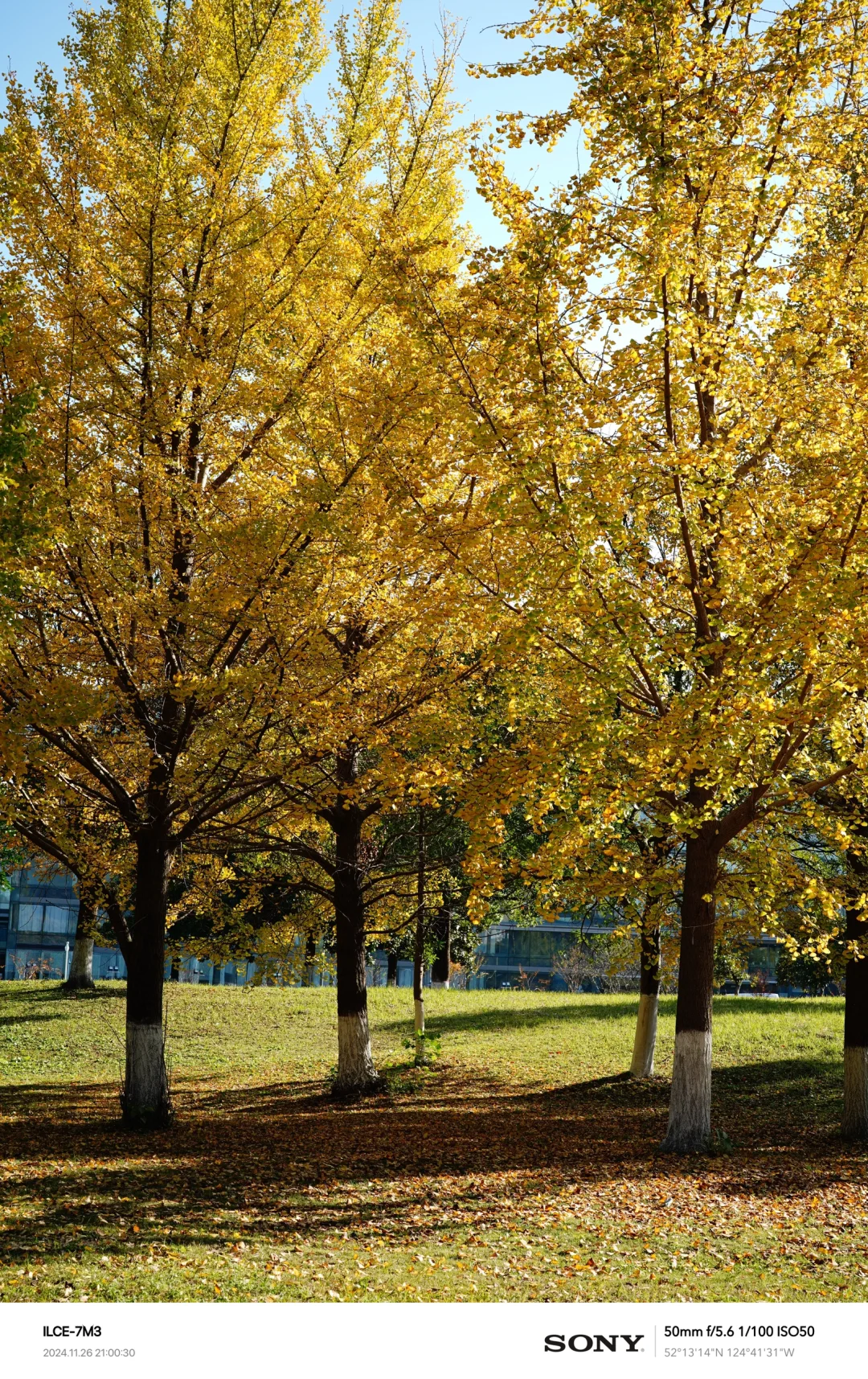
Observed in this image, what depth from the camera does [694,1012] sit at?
10203 millimetres

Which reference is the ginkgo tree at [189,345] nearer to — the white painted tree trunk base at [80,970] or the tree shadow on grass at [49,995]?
the tree shadow on grass at [49,995]

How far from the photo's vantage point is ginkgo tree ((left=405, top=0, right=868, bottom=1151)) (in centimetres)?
762

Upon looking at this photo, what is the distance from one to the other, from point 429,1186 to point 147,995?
377 cm

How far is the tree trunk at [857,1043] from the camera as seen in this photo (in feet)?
38.4

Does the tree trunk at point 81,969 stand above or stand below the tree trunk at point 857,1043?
below

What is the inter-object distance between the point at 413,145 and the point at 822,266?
420 centimetres

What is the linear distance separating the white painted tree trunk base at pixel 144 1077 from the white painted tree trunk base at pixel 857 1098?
7.56 meters

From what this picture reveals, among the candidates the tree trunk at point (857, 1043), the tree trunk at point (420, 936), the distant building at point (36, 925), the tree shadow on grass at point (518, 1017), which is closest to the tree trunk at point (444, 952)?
the tree shadow on grass at point (518, 1017)

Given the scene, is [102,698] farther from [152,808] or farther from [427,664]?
[427,664]

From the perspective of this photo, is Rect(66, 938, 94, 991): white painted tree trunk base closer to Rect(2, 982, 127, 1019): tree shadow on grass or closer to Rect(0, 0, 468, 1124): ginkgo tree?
Rect(2, 982, 127, 1019): tree shadow on grass

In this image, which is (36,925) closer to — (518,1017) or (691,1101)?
(518,1017)

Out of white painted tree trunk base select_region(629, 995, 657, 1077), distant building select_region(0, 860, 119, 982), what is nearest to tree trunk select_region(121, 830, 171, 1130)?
white painted tree trunk base select_region(629, 995, 657, 1077)

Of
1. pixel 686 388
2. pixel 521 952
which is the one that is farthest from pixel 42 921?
pixel 686 388
